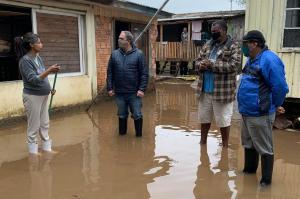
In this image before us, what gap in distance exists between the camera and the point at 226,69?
5.23 m

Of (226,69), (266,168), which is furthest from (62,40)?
(266,168)

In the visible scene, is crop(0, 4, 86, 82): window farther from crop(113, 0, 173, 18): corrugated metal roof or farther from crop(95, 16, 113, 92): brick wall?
crop(113, 0, 173, 18): corrugated metal roof

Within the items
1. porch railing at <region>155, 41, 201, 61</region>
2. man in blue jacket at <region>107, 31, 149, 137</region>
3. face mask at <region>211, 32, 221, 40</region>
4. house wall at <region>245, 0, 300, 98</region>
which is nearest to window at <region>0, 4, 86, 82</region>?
man in blue jacket at <region>107, 31, 149, 137</region>

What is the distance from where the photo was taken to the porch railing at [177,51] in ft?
61.0

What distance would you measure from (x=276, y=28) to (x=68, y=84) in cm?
501

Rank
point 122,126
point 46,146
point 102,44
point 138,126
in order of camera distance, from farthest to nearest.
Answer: point 102,44 → point 122,126 → point 138,126 → point 46,146

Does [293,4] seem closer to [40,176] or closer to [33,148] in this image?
[33,148]

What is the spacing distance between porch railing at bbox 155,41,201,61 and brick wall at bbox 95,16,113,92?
8642 millimetres

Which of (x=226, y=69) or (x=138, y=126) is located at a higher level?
(x=226, y=69)

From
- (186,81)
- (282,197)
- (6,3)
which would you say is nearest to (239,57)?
(282,197)

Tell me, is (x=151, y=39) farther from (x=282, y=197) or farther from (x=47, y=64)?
(x=282, y=197)

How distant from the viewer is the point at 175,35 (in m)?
21.0

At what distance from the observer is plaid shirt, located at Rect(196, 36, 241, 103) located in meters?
5.25

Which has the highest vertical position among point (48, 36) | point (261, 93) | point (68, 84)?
point (48, 36)
